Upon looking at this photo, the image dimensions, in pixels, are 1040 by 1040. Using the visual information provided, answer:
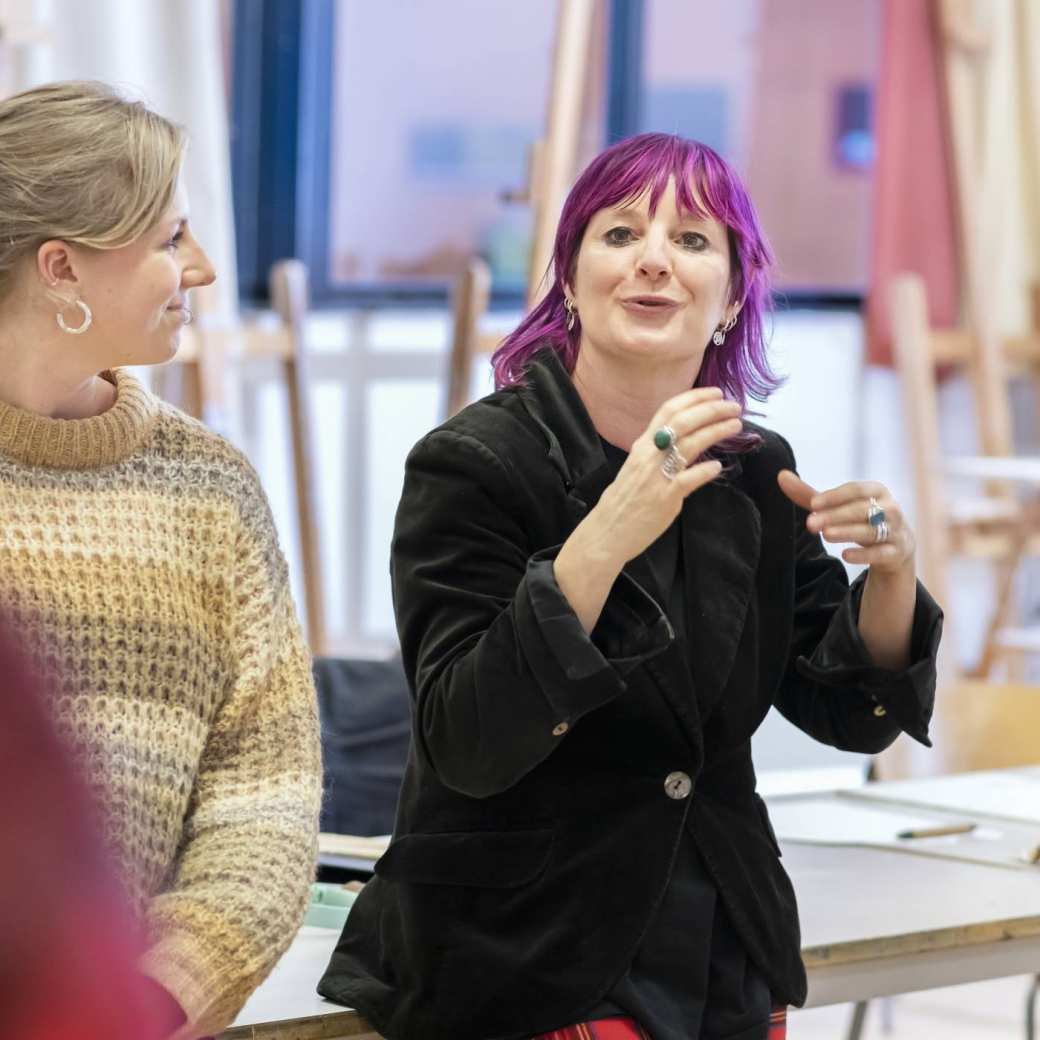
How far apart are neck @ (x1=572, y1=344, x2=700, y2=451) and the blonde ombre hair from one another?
1.40 ft

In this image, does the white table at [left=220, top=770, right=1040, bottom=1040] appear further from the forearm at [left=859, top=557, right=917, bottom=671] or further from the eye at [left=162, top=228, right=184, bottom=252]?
the eye at [left=162, top=228, right=184, bottom=252]

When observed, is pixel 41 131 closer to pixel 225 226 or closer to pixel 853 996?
pixel 853 996

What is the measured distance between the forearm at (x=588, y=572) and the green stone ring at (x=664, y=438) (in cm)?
8

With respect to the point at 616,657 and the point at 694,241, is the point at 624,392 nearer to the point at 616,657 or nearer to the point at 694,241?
the point at 694,241

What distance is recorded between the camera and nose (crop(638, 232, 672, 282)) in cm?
156

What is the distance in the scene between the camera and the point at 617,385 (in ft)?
5.24

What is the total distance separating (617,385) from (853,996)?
0.68m

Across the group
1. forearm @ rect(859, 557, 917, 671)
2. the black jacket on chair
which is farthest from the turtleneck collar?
forearm @ rect(859, 557, 917, 671)

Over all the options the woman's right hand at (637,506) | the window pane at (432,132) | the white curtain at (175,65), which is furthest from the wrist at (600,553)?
the window pane at (432,132)

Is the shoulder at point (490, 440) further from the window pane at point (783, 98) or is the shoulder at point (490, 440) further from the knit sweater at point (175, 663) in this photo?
the window pane at point (783, 98)

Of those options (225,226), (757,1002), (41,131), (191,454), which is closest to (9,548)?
(191,454)

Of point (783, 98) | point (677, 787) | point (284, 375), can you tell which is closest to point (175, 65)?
point (284, 375)

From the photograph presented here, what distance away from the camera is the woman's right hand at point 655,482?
4.44 ft

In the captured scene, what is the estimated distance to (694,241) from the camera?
Result: 160cm
